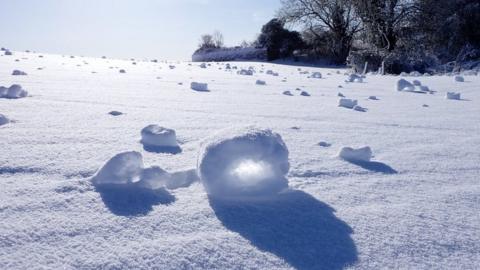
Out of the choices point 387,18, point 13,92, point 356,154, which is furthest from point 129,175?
point 387,18

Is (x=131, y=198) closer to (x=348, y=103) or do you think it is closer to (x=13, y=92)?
(x=13, y=92)

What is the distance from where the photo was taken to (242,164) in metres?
0.90

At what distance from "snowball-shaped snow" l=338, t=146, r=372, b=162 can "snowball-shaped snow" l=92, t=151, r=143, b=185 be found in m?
0.65

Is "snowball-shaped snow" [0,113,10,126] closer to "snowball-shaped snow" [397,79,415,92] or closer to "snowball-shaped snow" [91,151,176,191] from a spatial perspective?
"snowball-shaped snow" [91,151,176,191]

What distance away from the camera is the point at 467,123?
1956mm

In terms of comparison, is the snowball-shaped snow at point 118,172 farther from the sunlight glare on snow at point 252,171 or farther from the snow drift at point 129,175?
the sunlight glare on snow at point 252,171

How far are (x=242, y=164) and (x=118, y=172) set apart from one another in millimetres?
280

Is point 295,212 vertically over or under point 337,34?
under

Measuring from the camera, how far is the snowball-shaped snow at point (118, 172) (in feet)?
2.92

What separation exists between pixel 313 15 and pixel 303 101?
14176 mm

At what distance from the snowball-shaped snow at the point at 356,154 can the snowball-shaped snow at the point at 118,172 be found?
0.65 m

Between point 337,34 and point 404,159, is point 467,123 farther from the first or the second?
point 337,34

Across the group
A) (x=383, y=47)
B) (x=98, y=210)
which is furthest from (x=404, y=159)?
(x=383, y=47)

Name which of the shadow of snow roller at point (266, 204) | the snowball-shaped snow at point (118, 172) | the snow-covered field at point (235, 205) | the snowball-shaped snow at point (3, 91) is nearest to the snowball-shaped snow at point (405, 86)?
the snow-covered field at point (235, 205)
